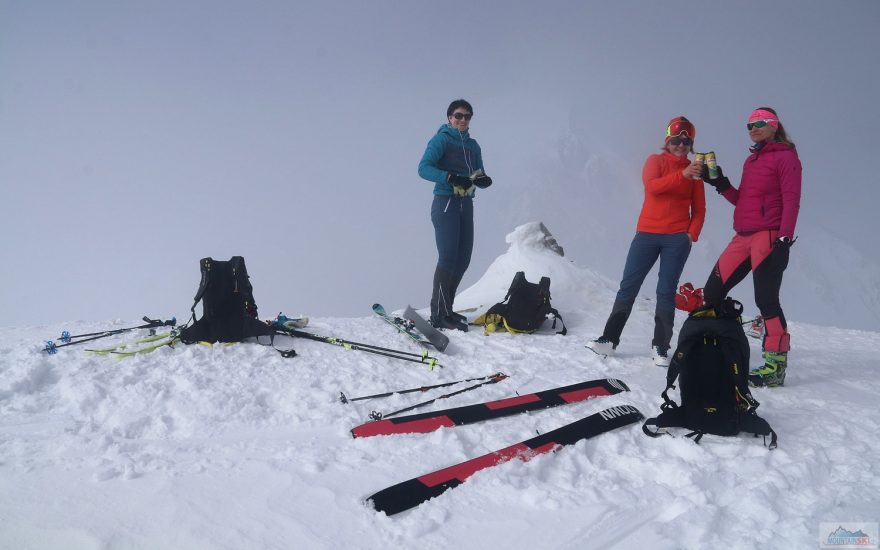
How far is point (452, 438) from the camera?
249 centimetres

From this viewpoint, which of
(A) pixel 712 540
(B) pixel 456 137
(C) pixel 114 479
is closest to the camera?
(A) pixel 712 540

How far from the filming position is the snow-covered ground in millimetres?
1751

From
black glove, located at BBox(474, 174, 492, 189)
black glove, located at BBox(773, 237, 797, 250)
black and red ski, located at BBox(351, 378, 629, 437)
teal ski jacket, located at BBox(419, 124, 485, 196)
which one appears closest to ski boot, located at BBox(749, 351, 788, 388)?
black glove, located at BBox(773, 237, 797, 250)

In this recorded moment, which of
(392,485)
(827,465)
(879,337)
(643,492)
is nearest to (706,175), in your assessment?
(827,465)

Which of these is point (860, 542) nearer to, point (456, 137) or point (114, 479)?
point (114, 479)

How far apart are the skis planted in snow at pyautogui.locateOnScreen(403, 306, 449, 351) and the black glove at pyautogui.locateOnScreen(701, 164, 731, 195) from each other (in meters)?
2.69

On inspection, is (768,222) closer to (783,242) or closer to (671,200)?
(783,242)

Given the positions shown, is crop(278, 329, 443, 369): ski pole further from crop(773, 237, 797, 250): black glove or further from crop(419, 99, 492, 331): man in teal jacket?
crop(773, 237, 797, 250): black glove

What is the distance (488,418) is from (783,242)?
278 centimetres

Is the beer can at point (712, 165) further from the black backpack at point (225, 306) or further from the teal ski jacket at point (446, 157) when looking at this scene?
the black backpack at point (225, 306)

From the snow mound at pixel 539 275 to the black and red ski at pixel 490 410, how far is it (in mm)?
3305

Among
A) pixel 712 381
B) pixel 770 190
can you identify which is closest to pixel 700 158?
pixel 770 190

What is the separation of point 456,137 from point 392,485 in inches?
153

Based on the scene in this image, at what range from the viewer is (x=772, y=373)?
359 centimetres
